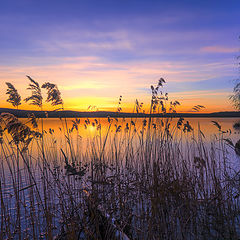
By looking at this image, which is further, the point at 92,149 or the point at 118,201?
the point at 92,149

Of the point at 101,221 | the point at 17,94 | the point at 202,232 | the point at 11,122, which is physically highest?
the point at 17,94

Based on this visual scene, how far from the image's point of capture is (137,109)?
6.55 metres

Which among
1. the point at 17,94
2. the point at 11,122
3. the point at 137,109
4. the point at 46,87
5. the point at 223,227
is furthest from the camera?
the point at 137,109

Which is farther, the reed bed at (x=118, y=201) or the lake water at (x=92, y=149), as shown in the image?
the lake water at (x=92, y=149)

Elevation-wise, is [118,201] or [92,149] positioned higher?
[92,149]

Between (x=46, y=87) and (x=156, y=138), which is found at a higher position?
(x=46, y=87)

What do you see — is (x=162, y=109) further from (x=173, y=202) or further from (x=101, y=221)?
(x=101, y=221)

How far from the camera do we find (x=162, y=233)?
3938mm

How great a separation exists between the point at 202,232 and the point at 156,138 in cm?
305

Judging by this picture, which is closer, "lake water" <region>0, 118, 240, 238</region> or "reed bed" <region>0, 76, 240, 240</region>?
"reed bed" <region>0, 76, 240, 240</region>

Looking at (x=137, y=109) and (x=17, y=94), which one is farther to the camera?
(x=137, y=109)

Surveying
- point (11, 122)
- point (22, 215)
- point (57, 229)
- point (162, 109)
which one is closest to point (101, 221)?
point (57, 229)

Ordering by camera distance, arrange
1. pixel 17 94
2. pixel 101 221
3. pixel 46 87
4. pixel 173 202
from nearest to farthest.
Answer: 1. pixel 101 221
2. pixel 17 94
3. pixel 46 87
4. pixel 173 202

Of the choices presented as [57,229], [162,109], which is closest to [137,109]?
[162,109]
